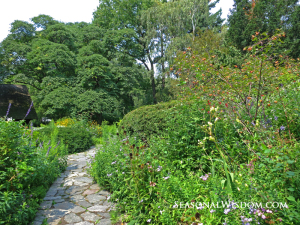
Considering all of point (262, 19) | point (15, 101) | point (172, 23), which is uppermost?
point (172, 23)

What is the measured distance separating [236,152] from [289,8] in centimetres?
1691

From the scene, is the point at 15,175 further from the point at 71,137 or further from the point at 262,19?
the point at 262,19

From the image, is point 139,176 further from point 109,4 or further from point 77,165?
point 109,4

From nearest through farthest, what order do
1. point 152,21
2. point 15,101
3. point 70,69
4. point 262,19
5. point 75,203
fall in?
point 75,203 < point 15,101 < point 262,19 < point 70,69 < point 152,21

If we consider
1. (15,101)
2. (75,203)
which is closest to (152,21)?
(15,101)

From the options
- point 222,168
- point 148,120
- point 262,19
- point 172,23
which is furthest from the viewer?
point 172,23

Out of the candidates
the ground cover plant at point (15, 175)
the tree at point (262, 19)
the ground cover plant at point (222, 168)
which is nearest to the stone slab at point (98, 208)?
the ground cover plant at point (222, 168)

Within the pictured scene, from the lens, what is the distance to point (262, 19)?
48.8 feet

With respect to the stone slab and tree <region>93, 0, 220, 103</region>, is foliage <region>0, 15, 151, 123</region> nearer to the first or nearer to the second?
tree <region>93, 0, 220, 103</region>

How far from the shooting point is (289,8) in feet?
47.2

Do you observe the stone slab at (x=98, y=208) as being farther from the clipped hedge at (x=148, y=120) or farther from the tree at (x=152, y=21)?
the tree at (x=152, y=21)

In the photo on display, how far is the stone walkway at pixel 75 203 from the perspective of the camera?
9.43ft

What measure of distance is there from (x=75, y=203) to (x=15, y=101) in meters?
8.66

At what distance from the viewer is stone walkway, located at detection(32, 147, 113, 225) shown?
2875mm
